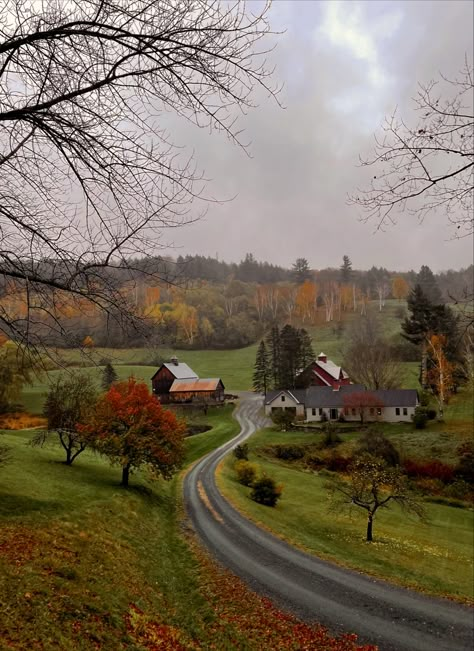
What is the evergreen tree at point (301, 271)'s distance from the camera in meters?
167

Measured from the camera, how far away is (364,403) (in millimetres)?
51531

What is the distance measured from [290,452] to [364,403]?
13869mm

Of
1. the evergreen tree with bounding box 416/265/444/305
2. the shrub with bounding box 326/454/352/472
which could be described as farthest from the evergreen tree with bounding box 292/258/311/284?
the shrub with bounding box 326/454/352/472

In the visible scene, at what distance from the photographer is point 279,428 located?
53625mm

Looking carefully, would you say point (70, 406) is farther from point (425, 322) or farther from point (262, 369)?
point (425, 322)

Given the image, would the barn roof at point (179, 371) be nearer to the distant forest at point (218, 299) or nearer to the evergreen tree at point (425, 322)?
the distant forest at point (218, 299)

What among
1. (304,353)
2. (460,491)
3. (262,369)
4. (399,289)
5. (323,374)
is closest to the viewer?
(460,491)

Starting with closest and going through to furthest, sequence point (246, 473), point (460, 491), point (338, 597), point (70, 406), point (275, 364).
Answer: point (338, 597) < point (70, 406) < point (460, 491) < point (246, 473) < point (275, 364)

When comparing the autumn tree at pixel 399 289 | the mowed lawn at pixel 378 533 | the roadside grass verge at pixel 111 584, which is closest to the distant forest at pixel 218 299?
the autumn tree at pixel 399 289

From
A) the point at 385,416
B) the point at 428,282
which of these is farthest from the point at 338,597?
the point at 428,282

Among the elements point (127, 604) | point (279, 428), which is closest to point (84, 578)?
point (127, 604)

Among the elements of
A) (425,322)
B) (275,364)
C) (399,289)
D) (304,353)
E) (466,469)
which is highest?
(399,289)

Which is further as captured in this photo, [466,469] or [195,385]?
[195,385]

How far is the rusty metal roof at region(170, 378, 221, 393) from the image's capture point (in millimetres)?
68950
